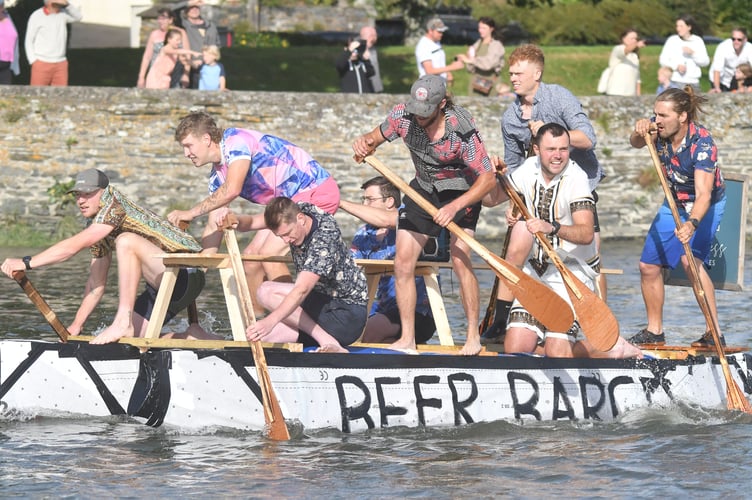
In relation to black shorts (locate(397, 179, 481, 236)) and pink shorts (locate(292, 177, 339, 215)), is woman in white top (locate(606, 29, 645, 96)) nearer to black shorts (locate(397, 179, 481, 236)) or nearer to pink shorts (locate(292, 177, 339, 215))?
pink shorts (locate(292, 177, 339, 215))

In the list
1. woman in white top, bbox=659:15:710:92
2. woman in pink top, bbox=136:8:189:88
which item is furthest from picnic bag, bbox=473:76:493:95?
woman in pink top, bbox=136:8:189:88

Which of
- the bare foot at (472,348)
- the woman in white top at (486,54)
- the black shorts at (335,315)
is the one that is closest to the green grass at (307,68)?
the woman in white top at (486,54)

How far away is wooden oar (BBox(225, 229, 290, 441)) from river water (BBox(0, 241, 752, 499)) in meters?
0.11

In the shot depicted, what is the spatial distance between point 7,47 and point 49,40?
56 cm

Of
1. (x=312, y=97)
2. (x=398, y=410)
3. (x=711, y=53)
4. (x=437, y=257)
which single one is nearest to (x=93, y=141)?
(x=312, y=97)

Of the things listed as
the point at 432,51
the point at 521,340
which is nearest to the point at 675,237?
the point at 521,340

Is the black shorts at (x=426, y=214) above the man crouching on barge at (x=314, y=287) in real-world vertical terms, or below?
above

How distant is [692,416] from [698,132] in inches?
80.7

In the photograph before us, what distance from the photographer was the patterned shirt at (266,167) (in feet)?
34.1

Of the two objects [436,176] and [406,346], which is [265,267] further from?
[436,176]

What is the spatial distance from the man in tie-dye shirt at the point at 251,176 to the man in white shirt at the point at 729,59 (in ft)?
42.4

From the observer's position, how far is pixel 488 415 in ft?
32.7

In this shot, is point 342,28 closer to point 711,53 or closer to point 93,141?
point 711,53

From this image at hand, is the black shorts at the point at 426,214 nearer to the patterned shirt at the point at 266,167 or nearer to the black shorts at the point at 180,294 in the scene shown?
the patterned shirt at the point at 266,167
